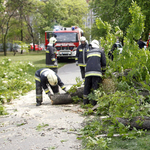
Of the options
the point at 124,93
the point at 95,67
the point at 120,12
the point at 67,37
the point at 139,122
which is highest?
the point at 120,12

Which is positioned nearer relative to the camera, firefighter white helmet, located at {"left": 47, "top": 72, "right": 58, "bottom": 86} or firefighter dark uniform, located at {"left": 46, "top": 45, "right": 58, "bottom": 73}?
firefighter white helmet, located at {"left": 47, "top": 72, "right": 58, "bottom": 86}

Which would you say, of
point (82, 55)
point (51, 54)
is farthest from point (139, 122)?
point (51, 54)

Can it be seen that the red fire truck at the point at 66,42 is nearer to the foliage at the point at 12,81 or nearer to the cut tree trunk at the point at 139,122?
the foliage at the point at 12,81

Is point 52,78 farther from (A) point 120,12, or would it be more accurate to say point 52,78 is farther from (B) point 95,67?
(A) point 120,12

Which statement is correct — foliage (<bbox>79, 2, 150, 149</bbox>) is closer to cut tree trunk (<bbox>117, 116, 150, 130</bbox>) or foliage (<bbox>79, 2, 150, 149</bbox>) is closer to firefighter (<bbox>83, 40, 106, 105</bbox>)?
cut tree trunk (<bbox>117, 116, 150, 130</bbox>)

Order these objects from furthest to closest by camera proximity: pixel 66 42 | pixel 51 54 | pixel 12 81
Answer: pixel 66 42, pixel 51 54, pixel 12 81

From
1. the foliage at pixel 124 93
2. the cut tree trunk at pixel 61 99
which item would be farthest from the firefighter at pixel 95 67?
the cut tree trunk at pixel 61 99

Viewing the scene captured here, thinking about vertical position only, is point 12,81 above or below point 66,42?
below

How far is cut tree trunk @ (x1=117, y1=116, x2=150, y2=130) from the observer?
13.1 ft

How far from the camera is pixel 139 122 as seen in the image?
158 inches

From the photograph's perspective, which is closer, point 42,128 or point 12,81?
point 42,128

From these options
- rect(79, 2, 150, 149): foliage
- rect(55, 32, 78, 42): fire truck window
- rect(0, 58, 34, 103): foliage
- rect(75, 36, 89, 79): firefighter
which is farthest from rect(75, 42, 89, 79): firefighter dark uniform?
rect(55, 32, 78, 42): fire truck window

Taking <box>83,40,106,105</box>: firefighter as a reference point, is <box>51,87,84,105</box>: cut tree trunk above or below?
below

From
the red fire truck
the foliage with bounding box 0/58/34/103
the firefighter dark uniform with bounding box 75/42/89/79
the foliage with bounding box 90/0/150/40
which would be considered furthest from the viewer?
the red fire truck
